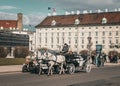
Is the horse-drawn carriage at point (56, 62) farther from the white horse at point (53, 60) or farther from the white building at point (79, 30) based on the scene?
the white building at point (79, 30)

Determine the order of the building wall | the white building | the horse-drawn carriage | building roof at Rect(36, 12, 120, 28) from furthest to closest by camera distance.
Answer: building roof at Rect(36, 12, 120, 28) → the white building → the building wall → the horse-drawn carriage

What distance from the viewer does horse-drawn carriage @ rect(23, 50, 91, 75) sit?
27266mm

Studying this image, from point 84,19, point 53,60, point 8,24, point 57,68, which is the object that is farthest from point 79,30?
point 53,60

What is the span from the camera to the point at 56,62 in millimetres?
27859

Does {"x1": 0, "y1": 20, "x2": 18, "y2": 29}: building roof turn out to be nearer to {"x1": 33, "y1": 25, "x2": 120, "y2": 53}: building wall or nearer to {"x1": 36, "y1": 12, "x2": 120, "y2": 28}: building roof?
{"x1": 33, "y1": 25, "x2": 120, "y2": 53}: building wall

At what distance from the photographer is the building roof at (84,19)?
13312 centimetres

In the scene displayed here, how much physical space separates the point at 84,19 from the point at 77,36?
286 inches

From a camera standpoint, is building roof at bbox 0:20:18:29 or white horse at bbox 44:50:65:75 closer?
white horse at bbox 44:50:65:75

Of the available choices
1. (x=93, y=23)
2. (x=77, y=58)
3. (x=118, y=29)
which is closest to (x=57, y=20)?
(x=93, y=23)

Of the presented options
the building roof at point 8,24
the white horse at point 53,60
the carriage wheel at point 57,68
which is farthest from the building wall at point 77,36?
the white horse at point 53,60

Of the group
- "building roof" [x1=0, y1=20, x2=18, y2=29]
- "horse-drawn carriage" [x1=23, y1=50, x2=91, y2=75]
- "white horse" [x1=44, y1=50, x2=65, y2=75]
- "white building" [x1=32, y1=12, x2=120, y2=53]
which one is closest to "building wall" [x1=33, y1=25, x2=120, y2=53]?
"white building" [x1=32, y1=12, x2=120, y2=53]

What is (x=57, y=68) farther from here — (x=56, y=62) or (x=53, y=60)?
(x=53, y=60)

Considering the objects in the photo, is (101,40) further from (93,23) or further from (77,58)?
(77,58)

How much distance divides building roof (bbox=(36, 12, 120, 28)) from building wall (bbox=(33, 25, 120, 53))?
167 centimetres
